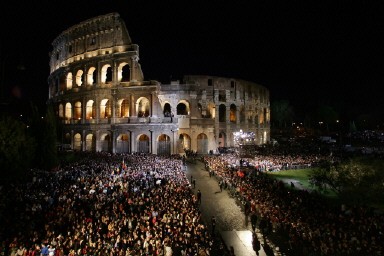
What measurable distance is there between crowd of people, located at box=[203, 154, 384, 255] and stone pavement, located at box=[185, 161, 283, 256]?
2.62ft

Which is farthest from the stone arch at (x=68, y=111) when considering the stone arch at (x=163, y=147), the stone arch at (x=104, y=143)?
the stone arch at (x=163, y=147)

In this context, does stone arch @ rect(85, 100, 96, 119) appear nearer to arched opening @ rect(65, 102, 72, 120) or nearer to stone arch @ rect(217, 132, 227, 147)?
arched opening @ rect(65, 102, 72, 120)

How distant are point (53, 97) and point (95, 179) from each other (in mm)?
34975

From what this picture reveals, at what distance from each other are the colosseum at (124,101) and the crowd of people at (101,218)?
2080cm

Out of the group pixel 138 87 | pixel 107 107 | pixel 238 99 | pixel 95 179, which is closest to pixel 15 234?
pixel 95 179

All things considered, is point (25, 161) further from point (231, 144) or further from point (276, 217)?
point (231, 144)

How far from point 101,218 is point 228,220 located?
22.2 feet

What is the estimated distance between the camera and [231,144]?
47.9 m

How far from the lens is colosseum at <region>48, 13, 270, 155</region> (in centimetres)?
4022

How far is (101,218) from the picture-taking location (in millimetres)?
12820

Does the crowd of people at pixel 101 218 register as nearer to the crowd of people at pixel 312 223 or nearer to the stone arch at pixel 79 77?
the crowd of people at pixel 312 223

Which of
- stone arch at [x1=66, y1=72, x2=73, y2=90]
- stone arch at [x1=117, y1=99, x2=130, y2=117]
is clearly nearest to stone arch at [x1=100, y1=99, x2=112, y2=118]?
stone arch at [x1=117, y1=99, x2=130, y2=117]

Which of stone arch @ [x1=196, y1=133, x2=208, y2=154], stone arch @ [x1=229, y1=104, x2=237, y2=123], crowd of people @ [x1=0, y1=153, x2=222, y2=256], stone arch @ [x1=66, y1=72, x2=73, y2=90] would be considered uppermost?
stone arch @ [x1=66, y1=72, x2=73, y2=90]

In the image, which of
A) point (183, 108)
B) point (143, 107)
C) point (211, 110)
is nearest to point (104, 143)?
point (143, 107)
